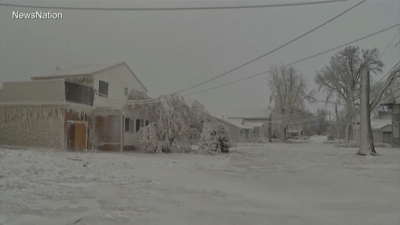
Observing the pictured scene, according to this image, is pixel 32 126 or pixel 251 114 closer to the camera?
pixel 32 126

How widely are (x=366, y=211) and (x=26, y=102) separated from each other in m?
18.4

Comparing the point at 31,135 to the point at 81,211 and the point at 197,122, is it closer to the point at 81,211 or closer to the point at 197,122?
the point at 197,122

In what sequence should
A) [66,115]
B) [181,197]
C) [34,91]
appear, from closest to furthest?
[181,197], [66,115], [34,91]

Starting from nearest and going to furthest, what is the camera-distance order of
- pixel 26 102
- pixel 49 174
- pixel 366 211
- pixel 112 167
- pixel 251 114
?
pixel 366 211
pixel 49 174
pixel 112 167
pixel 26 102
pixel 251 114

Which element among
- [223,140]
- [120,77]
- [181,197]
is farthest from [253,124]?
[181,197]

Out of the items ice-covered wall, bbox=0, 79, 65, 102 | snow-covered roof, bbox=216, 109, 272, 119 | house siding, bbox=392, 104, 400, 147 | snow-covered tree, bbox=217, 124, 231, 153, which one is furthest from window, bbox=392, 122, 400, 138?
ice-covered wall, bbox=0, 79, 65, 102

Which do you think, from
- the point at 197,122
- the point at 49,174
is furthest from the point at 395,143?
the point at 49,174

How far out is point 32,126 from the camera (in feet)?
63.7

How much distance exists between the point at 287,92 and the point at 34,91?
45.2m

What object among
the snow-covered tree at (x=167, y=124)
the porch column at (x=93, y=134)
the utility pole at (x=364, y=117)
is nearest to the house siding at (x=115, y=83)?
the porch column at (x=93, y=134)

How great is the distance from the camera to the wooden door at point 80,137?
20188 millimetres

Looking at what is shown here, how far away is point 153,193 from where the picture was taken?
7.72 meters

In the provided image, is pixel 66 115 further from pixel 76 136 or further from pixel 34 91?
pixel 34 91

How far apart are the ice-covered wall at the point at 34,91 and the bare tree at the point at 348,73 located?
35.1m
